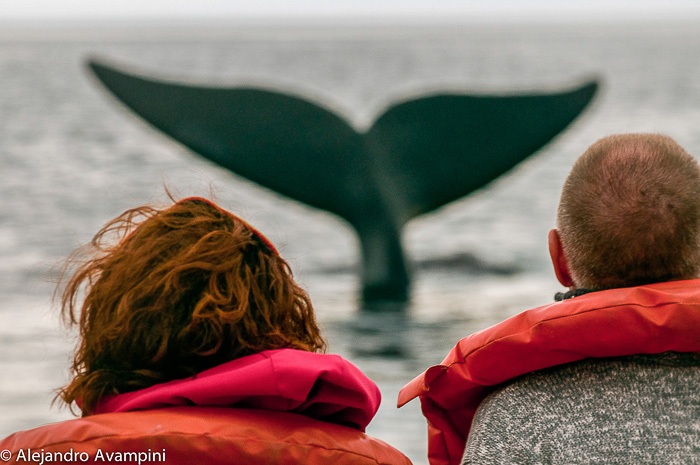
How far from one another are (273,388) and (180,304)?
20cm

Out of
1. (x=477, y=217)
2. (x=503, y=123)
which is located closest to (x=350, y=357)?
(x=503, y=123)

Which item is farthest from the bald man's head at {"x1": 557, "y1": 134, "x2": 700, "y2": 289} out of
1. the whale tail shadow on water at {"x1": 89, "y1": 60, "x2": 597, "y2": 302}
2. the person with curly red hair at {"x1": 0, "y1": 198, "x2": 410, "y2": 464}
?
the whale tail shadow on water at {"x1": 89, "y1": 60, "x2": 597, "y2": 302}

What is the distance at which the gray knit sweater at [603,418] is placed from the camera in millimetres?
1252

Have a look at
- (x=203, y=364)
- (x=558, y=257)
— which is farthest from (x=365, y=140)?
(x=203, y=364)

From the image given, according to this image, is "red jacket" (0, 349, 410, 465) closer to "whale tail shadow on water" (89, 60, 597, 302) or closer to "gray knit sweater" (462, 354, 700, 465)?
"gray knit sweater" (462, 354, 700, 465)

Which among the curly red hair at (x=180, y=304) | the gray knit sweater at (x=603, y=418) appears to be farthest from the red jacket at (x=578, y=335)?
the curly red hair at (x=180, y=304)

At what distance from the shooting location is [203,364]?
54.5 inches

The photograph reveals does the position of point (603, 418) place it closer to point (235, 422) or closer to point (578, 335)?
point (578, 335)

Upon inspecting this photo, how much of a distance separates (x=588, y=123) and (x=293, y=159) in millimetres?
21973

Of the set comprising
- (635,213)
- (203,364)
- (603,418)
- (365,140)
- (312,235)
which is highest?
(635,213)

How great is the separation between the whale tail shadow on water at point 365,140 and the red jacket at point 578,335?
3.78 meters

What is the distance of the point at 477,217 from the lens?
439 inches

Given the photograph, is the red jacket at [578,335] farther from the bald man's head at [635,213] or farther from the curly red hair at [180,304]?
the curly red hair at [180,304]

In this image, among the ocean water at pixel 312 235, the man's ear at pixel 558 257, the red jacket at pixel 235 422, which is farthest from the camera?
the ocean water at pixel 312 235
